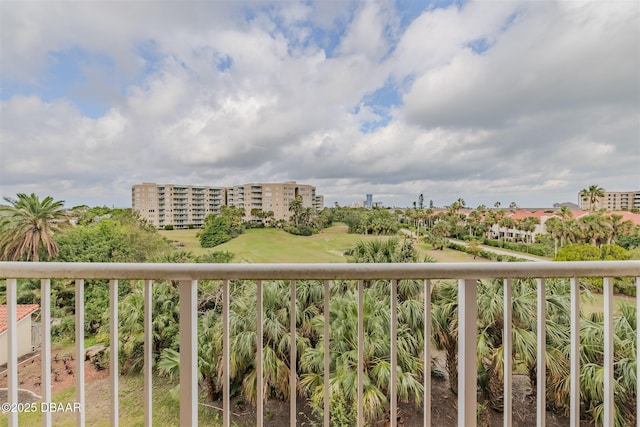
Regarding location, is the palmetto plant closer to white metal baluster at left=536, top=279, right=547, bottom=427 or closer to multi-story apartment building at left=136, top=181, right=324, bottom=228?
white metal baluster at left=536, top=279, right=547, bottom=427

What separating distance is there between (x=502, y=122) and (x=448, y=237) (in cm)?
105

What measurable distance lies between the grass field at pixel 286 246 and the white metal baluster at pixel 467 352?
41.5 inches

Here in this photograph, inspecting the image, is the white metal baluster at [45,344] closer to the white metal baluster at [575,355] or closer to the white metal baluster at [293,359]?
the white metal baluster at [293,359]

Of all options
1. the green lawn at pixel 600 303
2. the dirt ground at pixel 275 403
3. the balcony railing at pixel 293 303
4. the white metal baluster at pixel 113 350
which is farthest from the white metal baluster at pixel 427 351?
the white metal baluster at pixel 113 350

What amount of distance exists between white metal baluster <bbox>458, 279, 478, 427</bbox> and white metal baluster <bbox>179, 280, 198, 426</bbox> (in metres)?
1.00

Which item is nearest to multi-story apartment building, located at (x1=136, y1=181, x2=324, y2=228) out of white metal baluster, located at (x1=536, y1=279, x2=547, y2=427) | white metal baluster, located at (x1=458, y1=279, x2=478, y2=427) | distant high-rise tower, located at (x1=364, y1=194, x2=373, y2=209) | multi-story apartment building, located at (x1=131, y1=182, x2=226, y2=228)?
multi-story apartment building, located at (x1=131, y1=182, x2=226, y2=228)

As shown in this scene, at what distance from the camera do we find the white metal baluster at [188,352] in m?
0.99

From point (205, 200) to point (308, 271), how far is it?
1611mm

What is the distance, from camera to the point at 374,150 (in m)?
2.40

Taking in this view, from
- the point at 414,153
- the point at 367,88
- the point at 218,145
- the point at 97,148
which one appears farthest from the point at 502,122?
the point at 97,148

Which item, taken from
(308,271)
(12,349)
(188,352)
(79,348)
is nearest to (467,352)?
(308,271)

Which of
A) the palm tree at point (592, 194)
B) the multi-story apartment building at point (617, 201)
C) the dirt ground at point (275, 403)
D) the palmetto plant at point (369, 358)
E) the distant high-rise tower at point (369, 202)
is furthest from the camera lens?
the distant high-rise tower at point (369, 202)

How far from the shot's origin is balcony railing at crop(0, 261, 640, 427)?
956 millimetres

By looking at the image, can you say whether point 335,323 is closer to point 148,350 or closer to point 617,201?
point 148,350
